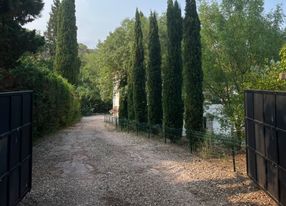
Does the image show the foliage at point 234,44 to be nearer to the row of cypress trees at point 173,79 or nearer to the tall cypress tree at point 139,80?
the row of cypress trees at point 173,79

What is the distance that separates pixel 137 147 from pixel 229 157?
438 cm

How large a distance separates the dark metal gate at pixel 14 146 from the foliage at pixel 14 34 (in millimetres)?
4203

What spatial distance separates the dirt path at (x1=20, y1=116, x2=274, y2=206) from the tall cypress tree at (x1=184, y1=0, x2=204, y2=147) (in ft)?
7.12

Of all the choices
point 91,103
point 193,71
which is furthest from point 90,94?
point 193,71

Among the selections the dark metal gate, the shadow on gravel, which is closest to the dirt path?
the shadow on gravel

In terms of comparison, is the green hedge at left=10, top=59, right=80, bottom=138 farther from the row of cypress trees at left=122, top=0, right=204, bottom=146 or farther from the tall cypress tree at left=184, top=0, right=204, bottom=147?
the tall cypress tree at left=184, top=0, right=204, bottom=147

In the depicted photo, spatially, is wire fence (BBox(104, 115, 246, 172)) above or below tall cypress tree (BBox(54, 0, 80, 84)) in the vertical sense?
below

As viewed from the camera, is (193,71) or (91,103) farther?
(91,103)

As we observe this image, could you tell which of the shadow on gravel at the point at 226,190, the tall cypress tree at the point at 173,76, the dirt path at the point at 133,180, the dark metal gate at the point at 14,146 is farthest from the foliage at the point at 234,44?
the dark metal gate at the point at 14,146

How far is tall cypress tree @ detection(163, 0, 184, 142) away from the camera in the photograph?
19.7m

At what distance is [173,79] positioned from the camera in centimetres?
2008

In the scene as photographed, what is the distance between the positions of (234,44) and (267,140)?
1013 cm

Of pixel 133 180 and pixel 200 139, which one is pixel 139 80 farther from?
pixel 133 180

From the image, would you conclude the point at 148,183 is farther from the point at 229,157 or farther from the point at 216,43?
the point at 216,43
